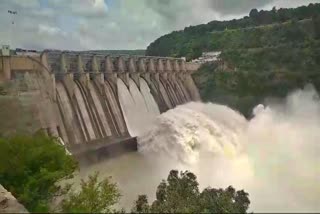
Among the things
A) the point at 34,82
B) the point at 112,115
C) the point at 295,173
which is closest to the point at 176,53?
the point at 112,115

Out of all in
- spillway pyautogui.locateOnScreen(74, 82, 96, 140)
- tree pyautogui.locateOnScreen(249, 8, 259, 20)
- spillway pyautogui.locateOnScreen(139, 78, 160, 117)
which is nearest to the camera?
spillway pyautogui.locateOnScreen(74, 82, 96, 140)

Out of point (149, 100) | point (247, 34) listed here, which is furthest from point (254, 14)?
point (149, 100)

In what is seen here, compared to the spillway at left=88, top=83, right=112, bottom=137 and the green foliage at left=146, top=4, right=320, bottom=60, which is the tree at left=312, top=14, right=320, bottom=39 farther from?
the spillway at left=88, top=83, right=112, bottom=137

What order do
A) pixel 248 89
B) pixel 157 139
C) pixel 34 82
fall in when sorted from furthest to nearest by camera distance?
pixel 248 89 → pixel 157 139 → pixel 34 82

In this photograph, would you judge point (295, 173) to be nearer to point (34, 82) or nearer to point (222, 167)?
point (222, 167)

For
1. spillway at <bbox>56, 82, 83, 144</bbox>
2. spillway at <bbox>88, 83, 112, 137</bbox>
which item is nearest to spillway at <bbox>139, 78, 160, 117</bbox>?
spillway at <bbox>88, 83, 112, 137</bbox>

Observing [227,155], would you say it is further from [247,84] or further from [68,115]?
[247,84]
